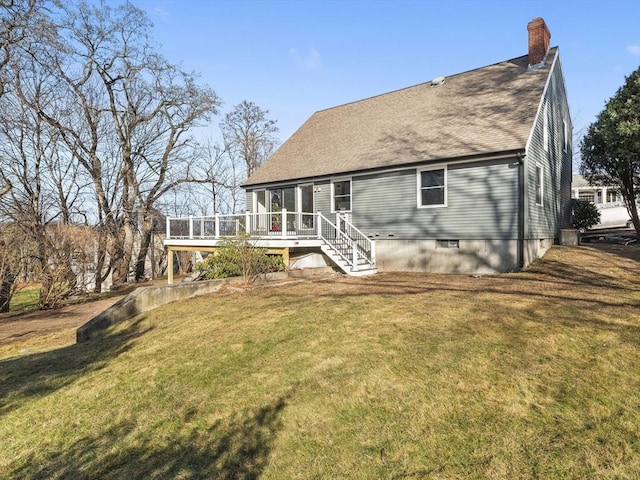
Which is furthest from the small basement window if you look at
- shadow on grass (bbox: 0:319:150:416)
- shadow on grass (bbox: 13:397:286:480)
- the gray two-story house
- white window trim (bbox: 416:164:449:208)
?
shadow on grass (bbox: 13:397:286:480)

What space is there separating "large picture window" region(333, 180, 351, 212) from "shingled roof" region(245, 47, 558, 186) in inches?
21.8

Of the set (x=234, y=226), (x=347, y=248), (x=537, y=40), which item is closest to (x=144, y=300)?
(x=234, y=226)

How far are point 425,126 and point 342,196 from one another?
4.15 metres

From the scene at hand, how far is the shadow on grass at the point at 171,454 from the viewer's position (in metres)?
3.41

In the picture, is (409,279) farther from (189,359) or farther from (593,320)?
(189,359)

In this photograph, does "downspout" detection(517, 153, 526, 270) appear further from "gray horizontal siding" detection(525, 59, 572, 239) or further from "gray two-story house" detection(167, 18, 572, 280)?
"gray horizontal siding" detection(525, 59, 572, 239)

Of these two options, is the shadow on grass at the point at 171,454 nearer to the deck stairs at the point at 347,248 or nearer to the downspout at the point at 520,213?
the deck stairs at the point at 347,248

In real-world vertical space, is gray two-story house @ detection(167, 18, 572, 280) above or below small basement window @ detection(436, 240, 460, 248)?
above

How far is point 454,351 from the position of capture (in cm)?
509

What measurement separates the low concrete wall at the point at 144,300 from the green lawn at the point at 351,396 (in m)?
0.78

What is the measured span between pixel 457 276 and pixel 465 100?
295 inches

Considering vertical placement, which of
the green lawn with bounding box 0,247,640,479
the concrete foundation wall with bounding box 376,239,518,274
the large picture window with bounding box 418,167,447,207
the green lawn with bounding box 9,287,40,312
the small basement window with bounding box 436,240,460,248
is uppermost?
the large picture window with bounding box 418,167,447,207

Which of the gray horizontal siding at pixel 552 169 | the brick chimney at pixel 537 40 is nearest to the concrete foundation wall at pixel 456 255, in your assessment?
the gray horizontal siding at pixel 552 169

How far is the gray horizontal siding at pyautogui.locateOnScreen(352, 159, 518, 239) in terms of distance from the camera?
38.4 ft
